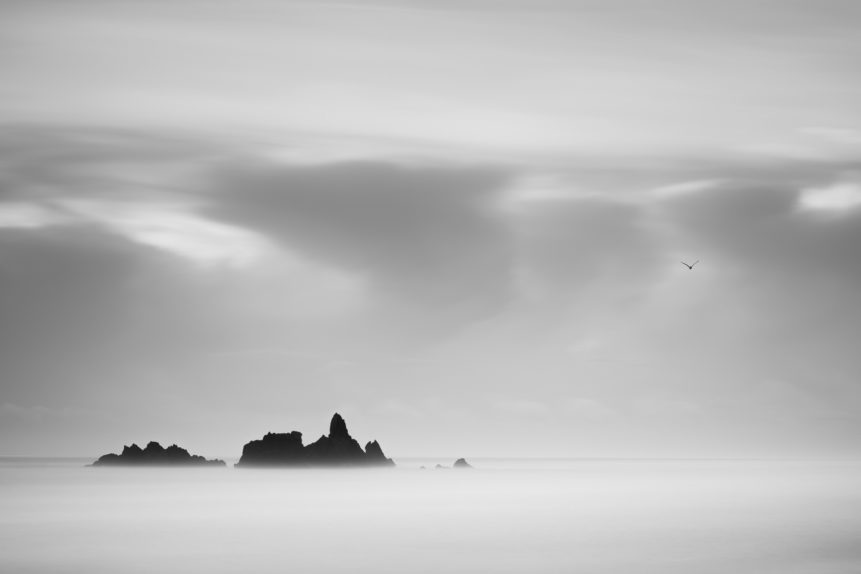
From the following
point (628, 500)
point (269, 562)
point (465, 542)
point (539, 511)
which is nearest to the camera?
point (269, 562)

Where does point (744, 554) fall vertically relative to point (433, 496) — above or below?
below

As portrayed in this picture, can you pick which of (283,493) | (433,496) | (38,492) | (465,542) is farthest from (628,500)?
(38,492)

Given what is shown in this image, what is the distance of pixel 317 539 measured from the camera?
96.8 metres

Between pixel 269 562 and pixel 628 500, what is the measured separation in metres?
103

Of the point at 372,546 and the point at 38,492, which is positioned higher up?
the point at 38,492

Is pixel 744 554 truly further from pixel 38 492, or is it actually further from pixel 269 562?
pixel 38 492

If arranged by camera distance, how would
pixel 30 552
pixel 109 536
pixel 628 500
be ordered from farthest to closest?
pixel 628 500
pixel 109 536
pixel 30 552

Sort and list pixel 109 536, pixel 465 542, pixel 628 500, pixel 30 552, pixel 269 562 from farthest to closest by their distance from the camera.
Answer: pixel 628 500
pixel 109 536
pixel 465 542
pixel 30 552
pixel 269 562

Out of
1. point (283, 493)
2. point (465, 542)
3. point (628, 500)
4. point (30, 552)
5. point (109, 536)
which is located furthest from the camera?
point (283, 493)

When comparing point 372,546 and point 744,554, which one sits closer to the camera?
point 744,554

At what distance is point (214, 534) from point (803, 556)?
5138 cm

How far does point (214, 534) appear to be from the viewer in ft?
334

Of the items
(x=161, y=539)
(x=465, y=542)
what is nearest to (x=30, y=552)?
(x=161, y=539)

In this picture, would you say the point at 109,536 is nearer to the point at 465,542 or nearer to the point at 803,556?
the point at 465,542
